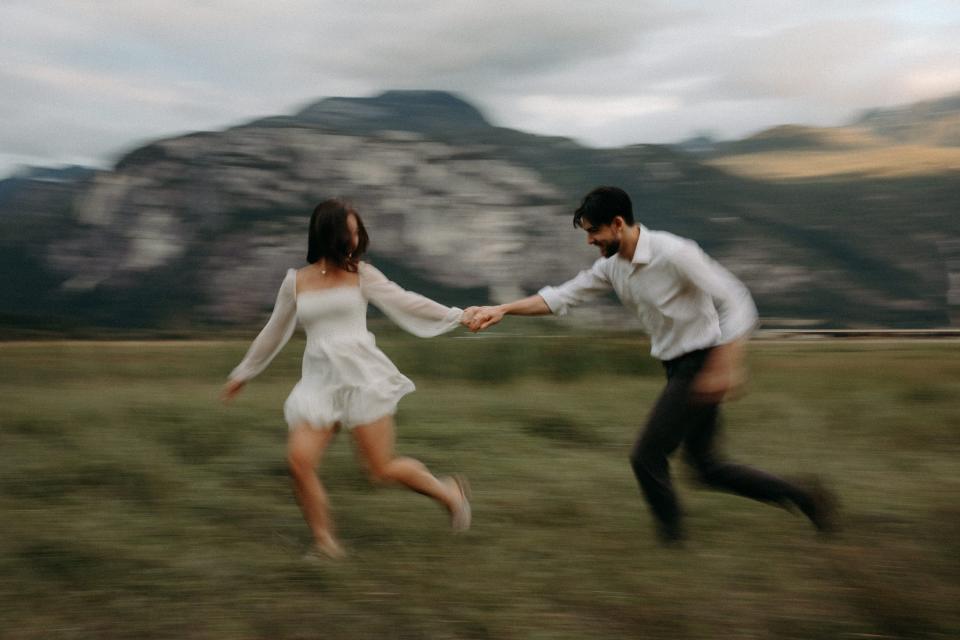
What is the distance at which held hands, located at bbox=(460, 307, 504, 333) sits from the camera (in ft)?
17.0

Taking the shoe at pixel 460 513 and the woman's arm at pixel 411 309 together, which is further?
the shoe at pixel 460 513

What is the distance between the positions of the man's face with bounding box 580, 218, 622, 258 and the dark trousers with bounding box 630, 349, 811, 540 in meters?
0.62

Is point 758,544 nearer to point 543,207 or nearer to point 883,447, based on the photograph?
point 883,447

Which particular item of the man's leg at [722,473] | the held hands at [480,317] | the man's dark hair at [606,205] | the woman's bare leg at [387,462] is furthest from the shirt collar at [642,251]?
the woman's bare leg at [387,462]

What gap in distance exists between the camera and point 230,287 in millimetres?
65812

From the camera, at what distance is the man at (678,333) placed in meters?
4.32

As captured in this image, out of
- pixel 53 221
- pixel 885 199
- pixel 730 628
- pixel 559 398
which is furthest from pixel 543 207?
pixel 730 628

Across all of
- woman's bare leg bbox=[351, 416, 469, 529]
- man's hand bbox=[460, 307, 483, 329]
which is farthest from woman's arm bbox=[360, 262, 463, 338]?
woman's bare leg bbox=[351, 416, 469, 529]

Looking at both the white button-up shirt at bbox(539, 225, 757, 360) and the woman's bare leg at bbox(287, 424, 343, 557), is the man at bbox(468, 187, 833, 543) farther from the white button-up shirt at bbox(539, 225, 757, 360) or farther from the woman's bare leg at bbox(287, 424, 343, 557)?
the woman's bare leg at bbox(287, 424, 343, 557)

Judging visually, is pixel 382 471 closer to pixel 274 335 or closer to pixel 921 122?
pixel 274 335

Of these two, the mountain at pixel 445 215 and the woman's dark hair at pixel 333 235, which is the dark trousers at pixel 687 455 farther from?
the mountain at pixel 445 215

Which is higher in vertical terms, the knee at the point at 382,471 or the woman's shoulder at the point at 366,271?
the woman's shoulder at the point at 366,271

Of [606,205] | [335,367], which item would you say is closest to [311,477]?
[335,367]

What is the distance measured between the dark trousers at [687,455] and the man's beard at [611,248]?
599 mm
